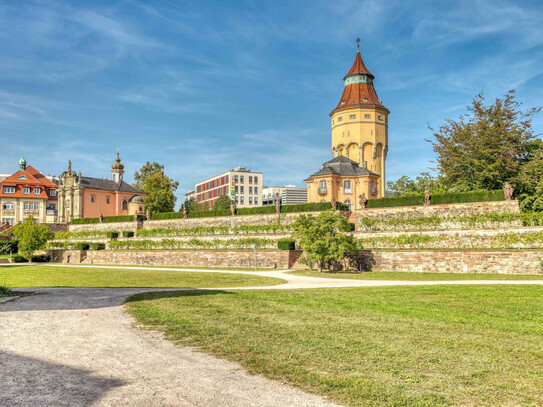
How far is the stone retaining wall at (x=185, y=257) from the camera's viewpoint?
34350 millimetres

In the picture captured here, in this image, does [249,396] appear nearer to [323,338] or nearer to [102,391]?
[102,391]

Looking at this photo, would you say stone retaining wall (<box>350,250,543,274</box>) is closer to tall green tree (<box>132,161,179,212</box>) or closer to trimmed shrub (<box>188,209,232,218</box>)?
trimmed shrub (<box>188,209,232,218</box>)

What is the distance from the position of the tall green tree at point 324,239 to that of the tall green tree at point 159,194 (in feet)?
158

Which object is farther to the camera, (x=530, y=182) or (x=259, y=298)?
(x=530, y=182)

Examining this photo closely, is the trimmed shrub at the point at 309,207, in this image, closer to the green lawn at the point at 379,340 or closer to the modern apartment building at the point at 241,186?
the green lawn at the point at 379,340

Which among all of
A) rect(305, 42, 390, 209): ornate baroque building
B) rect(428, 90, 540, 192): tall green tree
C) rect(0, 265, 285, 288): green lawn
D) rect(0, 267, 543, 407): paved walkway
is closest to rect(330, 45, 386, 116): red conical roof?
rect(305, 42, 390, 209): ornate baroque building

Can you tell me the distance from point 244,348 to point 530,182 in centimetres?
3995

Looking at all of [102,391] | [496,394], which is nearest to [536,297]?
[496,394]

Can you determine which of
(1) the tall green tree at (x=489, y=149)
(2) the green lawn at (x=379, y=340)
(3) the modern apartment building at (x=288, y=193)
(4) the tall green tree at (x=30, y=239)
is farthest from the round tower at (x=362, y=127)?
(3) the modern apartment building at (x=288, y=193)

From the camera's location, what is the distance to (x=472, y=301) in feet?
44.2

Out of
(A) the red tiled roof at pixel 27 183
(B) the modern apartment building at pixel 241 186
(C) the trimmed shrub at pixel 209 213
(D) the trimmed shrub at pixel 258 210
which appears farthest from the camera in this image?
(B) the modern apartment building at pixel 241 186

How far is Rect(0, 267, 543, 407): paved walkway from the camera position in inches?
203

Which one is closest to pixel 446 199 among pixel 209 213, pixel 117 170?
pixel 209 213

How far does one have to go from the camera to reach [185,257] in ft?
130
